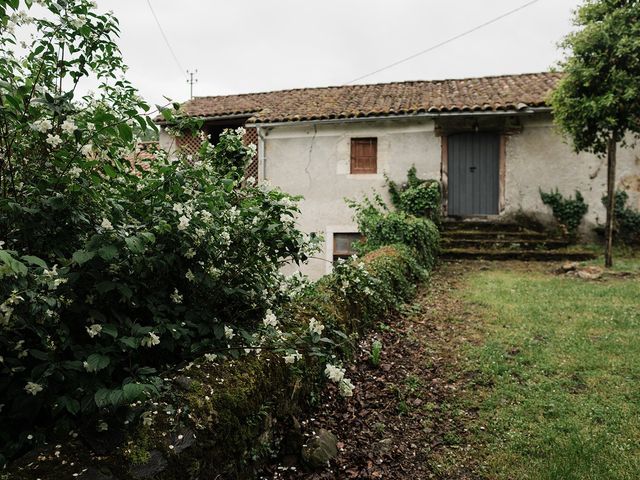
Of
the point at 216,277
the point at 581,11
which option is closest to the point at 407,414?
the point at 216,277

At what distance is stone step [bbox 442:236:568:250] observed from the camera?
32.7 ft

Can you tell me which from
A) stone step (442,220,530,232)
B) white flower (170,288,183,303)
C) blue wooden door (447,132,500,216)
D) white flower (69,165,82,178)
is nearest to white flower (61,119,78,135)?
white flower (69,165,82,178)

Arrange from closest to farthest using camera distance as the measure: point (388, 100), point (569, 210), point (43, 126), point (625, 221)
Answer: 1. point (43, 126)
2. point (625, 221)
3. point (569, 210)
4. point (388, 100)

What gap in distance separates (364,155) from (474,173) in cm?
297

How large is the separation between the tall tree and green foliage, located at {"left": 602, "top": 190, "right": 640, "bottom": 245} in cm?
289

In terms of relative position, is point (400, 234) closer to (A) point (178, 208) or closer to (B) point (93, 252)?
(A) point (178, 208)

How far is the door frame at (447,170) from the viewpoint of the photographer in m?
11.2

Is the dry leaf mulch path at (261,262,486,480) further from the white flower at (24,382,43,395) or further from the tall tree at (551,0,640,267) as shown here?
the tall tree at (551,0,640,267)

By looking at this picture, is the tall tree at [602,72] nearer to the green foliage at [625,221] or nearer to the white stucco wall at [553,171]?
the white stucco wall at [553,171]

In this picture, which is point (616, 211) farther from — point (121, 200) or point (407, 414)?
point (121, 200)

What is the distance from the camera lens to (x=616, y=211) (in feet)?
33.4

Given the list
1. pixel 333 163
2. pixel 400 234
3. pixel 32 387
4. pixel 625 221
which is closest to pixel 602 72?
pixel 625 221

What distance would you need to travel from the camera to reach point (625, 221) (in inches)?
399

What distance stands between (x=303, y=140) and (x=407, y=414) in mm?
9968
